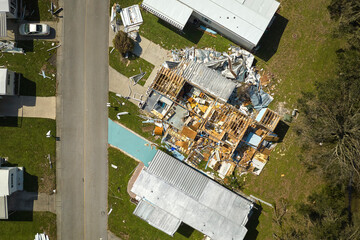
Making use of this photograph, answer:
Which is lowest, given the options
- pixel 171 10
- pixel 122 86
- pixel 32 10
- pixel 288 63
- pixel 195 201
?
pixel 195 201

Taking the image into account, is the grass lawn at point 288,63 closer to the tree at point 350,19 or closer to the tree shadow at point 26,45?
the tree at point 350,19

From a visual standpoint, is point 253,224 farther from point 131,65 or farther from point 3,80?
point 3,80

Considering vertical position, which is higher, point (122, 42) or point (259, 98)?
point (122, 42)

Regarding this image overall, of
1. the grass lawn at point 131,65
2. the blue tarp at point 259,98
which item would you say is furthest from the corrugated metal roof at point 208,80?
the grass lawn at point 131,65

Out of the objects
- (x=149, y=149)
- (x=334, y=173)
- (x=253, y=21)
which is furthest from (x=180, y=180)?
(x=253, y=21)

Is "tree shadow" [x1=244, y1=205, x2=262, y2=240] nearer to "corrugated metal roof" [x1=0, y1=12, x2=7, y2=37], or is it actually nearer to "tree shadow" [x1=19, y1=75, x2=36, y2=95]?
"tree shadow" [x1=19, y1=75, x2=36, y2=95]

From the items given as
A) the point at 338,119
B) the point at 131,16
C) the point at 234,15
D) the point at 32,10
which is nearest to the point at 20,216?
the point at 32,10
